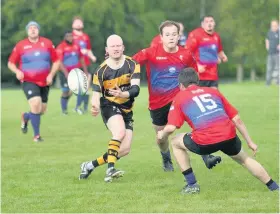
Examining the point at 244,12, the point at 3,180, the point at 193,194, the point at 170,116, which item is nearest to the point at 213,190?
the point at 193,194

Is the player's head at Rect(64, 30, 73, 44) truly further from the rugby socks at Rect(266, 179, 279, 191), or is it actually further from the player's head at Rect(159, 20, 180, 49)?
the rugby socks at Rect(266, 179, 279, 191)

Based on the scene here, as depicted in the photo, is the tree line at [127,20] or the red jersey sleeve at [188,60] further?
the tree line at [127,20]

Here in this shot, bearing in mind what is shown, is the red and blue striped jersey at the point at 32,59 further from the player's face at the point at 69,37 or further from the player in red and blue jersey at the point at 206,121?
the player's face at the point at 69,37

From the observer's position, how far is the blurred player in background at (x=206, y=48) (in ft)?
56.4

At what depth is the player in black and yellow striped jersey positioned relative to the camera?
1038 centimetres

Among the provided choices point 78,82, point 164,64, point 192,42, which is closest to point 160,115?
point 164,64

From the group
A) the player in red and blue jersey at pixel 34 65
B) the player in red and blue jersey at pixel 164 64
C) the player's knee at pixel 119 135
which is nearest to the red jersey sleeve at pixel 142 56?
the player in red and blue jersey at pixel 164 64

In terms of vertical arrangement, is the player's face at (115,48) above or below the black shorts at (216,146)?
above

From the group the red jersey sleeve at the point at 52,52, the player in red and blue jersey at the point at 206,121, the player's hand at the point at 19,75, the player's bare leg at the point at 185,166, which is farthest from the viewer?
the red jersey sleeve at the point at 52,52

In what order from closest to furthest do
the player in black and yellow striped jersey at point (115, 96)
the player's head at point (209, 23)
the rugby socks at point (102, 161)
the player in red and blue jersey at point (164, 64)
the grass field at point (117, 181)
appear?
the grass field at point (117, 181), the player in black and yellow striped jersey at point (115, 96), the rugby socks at point (102, 161), the player in red and blue jersey at point (164, 64), the player's head at point (209, 23)

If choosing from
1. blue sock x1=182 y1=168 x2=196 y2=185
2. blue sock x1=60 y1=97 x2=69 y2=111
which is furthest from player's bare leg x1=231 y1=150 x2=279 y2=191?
blue sock x1=60 y1=97 x2=69 y2=111

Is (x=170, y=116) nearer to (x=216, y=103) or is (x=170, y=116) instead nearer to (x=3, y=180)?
(x=216, y=103)

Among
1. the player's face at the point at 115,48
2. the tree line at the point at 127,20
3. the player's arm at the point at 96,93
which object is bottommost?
the tree line at the point at 127,20

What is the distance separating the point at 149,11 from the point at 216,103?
60762mm
